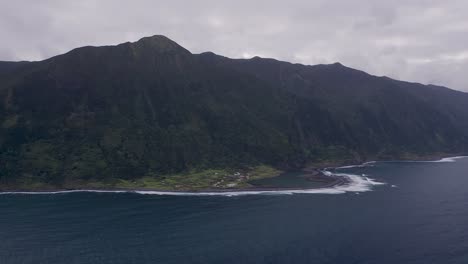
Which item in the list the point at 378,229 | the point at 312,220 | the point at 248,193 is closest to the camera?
the point at 378,229

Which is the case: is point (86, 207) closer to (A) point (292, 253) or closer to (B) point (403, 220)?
(A) point (292, 253)

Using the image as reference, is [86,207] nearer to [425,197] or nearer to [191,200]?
[191,200]

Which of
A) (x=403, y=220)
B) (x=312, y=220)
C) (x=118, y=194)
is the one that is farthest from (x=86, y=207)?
(x=403, y=220)

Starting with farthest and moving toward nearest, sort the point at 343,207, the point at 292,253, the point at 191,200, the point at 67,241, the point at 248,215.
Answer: the point at 191,200, the point at 343,207, the point at 248,215, the point at 67,241, the point at 292,253

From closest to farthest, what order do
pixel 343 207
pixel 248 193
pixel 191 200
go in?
1. pixel 343 207
2. pixel 191 200
3. pixel 248 193

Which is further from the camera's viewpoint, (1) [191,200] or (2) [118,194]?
(2) [118,194]

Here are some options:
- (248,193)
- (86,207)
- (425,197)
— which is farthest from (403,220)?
(86,207)
